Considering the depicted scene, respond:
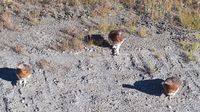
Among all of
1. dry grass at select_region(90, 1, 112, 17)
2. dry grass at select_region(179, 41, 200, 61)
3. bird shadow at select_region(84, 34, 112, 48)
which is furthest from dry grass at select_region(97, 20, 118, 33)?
dry grass at select_region(179, 41, 200, 61)

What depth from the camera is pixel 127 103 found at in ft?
30.3

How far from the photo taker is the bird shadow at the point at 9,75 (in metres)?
9.51

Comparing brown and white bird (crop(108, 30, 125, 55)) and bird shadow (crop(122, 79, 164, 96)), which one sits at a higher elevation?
brown and white bird (crop(108, 30, 125, 55))

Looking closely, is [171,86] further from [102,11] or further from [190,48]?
[102,11]

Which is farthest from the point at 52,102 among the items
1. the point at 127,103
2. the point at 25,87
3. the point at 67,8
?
the point at 67,8

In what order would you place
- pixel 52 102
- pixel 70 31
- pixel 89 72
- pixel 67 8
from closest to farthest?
1. pixel 52 102
2. pixel 89 72
3. pixel 70 31
4. pixel 67 8

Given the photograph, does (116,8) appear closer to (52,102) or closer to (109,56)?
(109,56)

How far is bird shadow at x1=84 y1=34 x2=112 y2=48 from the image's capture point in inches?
420

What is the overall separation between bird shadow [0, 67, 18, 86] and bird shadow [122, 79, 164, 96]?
1.90 metres

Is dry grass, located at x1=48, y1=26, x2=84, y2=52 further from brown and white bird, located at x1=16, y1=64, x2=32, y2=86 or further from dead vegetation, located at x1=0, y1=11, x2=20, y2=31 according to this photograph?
brown and white bird, located at x1=16, y1=64, x2=32, y2=86

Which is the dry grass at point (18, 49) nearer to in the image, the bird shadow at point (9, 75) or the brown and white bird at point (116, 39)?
the bird shadow at point (9, 75)

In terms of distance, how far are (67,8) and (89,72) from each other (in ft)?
7.68

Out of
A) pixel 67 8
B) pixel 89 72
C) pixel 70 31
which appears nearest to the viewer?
pixel 89 72

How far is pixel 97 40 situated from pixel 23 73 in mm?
2027
